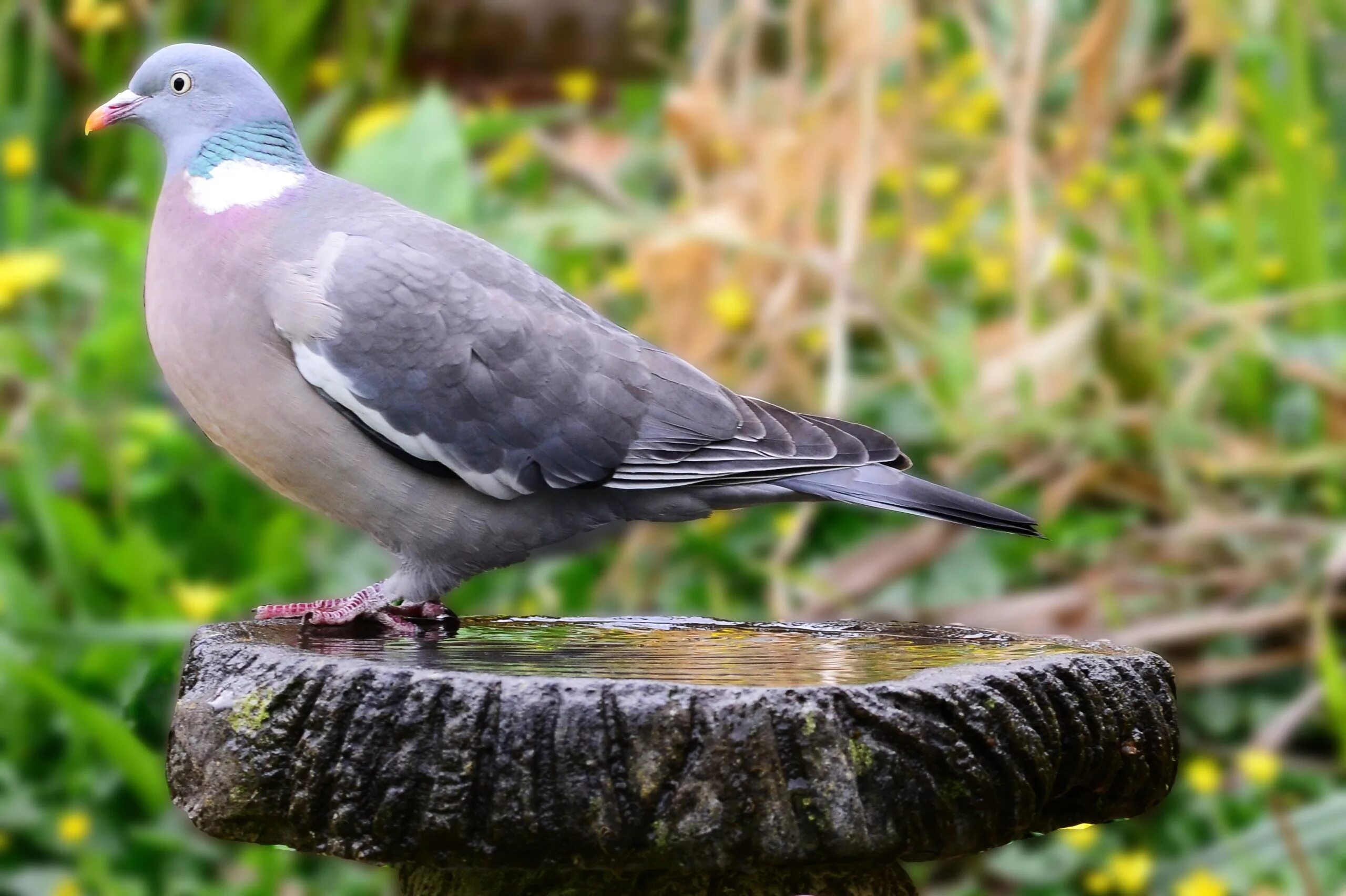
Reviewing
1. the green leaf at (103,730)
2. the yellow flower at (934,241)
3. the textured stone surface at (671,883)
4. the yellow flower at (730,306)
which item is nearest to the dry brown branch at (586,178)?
the yellow flower at (730,306)

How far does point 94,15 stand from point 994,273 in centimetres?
316

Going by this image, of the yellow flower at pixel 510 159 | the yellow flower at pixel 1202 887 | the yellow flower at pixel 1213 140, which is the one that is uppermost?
the yellow flower at pixel 1213 140

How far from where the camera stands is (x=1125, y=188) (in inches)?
222

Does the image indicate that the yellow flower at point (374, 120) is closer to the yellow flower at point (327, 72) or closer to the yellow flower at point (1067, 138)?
the yellow flower at point (327, 72)

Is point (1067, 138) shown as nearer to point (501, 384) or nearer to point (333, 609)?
point (501, 384)

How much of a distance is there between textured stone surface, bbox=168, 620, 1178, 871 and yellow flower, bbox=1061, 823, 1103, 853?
2.07m

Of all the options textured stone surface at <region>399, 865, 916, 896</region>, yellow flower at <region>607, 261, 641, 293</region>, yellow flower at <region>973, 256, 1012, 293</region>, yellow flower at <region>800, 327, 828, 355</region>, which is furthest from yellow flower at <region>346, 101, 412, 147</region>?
textured stone surface at <region>399, 865, 916, 896</region>

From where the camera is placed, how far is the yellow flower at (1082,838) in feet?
13.3

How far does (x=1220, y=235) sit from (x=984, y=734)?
4419 mm

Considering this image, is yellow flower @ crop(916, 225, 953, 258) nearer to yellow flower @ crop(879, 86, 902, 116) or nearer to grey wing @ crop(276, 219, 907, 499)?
yellow flower @ crop(879, 86, 902, 116)

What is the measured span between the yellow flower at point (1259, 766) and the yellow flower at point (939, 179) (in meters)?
2.23

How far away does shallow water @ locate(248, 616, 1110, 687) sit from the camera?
2.08m

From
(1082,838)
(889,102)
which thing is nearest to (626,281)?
(889,102)

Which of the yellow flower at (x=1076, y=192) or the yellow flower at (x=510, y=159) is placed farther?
the yellow flower at (x=510, y=159)
